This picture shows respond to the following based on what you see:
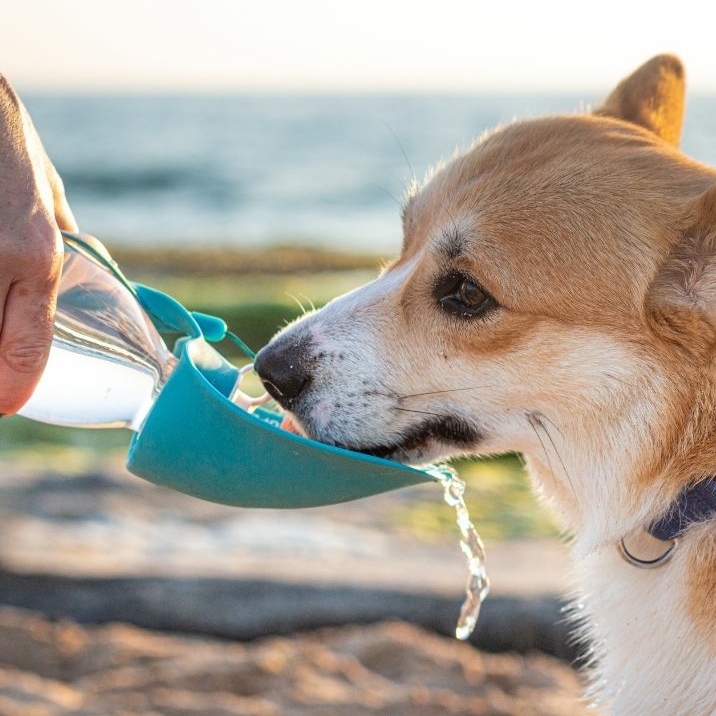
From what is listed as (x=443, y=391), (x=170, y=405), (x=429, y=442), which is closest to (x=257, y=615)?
(x=429, y=442)

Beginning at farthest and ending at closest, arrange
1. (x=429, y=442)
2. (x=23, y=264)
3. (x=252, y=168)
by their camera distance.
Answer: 1. (x=252, y=168)
2. (x=429, y=442)
3. (x=23, y=264)

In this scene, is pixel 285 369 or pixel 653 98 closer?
pixel 285 369

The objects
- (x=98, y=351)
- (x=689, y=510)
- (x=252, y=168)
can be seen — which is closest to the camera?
(x=689, y=510)

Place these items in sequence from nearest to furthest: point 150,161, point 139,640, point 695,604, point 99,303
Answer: point 695,604 < point 99,303 < point 139,640 < point 150,161

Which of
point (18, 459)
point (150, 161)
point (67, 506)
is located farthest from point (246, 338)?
point (150, 161)

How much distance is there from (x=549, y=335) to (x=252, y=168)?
32.3 meters

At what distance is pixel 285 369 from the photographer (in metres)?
2.96

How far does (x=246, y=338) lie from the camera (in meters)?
10.8

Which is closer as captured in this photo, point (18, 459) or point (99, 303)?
point (99, 303)

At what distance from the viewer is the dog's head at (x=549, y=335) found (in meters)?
2.71

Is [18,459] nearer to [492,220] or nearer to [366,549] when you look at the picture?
[366,549]

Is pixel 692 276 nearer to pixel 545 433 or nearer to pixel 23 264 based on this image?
pixel 545 433

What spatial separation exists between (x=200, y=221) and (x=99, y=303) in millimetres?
22859

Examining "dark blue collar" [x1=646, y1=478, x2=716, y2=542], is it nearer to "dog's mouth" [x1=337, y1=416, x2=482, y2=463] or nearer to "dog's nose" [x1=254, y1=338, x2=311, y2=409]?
"dog's mouth" [x1=337, y1=416, x2=482, y2=463]
